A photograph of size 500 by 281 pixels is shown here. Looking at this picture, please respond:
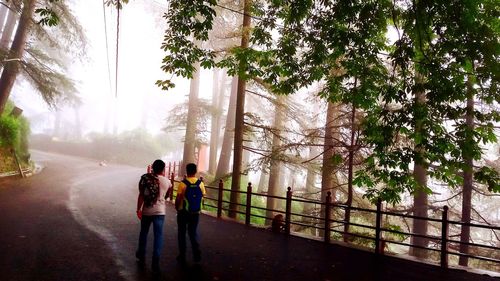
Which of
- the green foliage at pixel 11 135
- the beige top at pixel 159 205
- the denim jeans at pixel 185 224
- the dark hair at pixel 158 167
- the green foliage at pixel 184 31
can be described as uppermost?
the green foliage at pixel 184 31

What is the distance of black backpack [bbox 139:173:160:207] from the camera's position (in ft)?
21.4

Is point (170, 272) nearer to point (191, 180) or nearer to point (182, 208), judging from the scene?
point (182, 208)

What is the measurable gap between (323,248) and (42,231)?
7.16 metres

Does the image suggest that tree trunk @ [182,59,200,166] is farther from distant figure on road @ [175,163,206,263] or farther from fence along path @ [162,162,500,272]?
distant figure on road @ [175,163,206,263]

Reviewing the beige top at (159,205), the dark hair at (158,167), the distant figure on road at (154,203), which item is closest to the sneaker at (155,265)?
the distant figure on road at (154,203)

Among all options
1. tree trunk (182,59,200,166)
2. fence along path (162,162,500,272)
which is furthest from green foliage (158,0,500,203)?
tree trunk (182,59,200,166)

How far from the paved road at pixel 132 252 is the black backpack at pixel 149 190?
1.25 meters

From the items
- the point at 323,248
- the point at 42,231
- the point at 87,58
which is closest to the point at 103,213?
the point at 42,231

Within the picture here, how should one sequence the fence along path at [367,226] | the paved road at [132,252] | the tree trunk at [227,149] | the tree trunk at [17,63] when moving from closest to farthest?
1. the paved road at [132,252]
2. the fence along path at [367,226]
3. the tree trunk at [17,63]
4. the tree trunk at [227,149]

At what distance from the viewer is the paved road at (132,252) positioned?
648cm

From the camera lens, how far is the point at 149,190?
6.54 metres

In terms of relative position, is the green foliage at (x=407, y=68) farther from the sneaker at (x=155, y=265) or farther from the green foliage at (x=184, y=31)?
the sneaker at (x=155, y=265)

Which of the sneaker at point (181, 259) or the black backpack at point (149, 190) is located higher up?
the black backpack at point (149, 190)

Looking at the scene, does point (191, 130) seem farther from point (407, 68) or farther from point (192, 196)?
point (407, 68)
